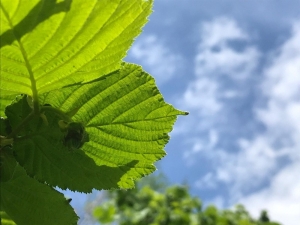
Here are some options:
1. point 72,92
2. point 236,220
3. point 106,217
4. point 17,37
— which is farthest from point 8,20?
point 236,220

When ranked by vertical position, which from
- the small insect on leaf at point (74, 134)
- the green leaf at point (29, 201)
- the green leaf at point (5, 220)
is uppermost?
the green leaf at point (5, 220)

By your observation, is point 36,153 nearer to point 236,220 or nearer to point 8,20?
point 8,20

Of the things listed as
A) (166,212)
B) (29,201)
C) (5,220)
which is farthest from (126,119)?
(166,212)

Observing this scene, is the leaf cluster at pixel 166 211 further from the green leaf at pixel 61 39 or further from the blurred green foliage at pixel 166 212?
the green leaf at pixel 61 39

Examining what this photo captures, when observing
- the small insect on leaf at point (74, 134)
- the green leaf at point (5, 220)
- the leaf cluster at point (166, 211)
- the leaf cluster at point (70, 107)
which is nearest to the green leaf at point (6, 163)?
the leaf cluster at point (70, 107)

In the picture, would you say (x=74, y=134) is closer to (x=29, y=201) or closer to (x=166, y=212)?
(x=29, y=201)
